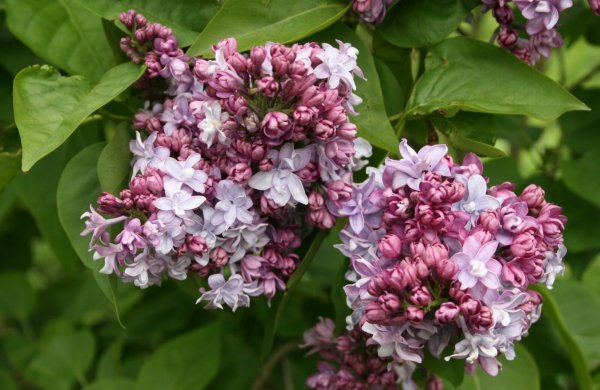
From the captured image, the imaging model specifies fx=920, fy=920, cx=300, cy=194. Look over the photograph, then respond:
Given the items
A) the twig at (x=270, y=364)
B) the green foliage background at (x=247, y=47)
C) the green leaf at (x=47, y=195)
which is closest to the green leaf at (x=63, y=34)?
the green foliage background at (x=247, y=47)

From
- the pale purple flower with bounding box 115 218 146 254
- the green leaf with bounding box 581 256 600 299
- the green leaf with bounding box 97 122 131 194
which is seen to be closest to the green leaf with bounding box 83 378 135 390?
the green leaf with bounding box 97 122 131 194

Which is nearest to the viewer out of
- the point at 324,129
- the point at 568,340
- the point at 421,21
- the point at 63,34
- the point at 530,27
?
the point at 324,129

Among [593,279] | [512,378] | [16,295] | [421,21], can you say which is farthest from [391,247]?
[16,295]

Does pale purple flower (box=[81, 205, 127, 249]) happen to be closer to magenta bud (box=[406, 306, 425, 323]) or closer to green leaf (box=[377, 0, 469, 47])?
magenta bud (box=[406, 306, 425, 323])

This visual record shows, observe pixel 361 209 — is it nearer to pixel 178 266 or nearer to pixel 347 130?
pixel 347 130

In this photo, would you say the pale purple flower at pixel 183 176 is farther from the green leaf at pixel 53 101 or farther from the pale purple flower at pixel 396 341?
the pale purple flower at pixel 396 341

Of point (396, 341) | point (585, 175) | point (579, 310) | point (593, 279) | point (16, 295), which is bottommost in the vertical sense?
point (16, 295)
